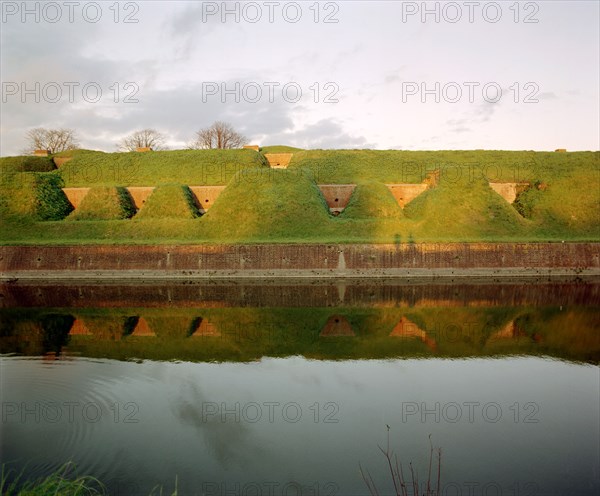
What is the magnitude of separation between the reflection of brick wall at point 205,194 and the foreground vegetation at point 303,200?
865mm

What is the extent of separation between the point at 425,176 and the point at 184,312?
23771 mm

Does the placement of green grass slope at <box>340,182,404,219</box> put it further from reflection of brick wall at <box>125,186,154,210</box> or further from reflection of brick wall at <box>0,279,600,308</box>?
reflection of brick wall at <box>125,186,154,210</box>

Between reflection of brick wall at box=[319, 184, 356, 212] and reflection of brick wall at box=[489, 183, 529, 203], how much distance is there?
406 inches

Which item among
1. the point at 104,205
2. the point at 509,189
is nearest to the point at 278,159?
the point at 104,205

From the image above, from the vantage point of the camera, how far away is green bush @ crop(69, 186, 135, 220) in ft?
95.9

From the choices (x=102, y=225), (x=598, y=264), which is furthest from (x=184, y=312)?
(x=598, y=264)

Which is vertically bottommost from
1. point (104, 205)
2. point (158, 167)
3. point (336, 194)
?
point (104, 205)

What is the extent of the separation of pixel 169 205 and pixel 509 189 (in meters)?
23.4

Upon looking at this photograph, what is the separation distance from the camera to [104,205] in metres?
29.8

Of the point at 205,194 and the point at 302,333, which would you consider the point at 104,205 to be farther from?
the point at 302,333

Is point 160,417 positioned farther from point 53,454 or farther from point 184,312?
point 184,312

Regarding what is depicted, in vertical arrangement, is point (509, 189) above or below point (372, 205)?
above

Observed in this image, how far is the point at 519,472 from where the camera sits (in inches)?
221

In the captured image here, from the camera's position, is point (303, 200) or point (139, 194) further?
point (139, 194)
